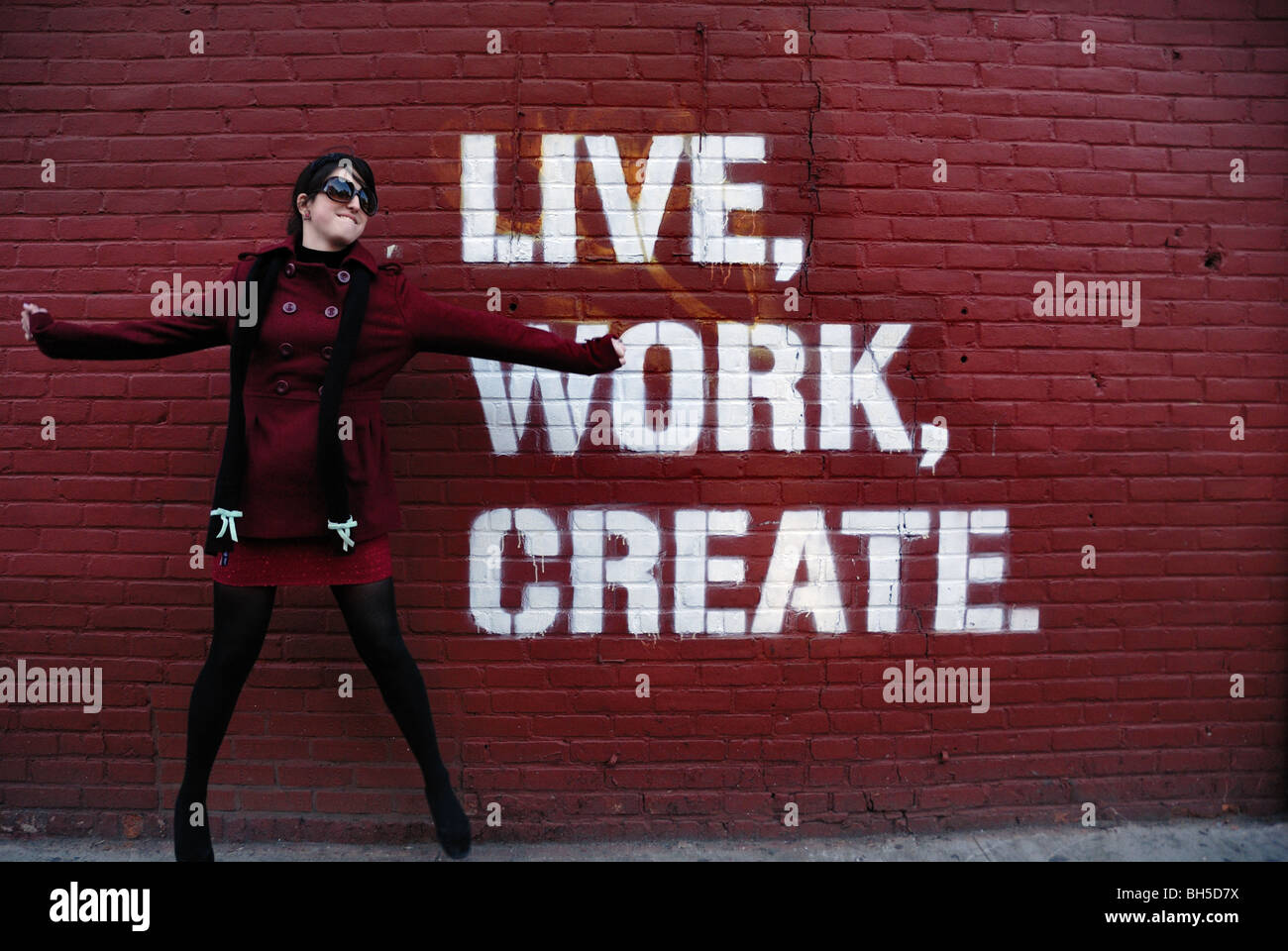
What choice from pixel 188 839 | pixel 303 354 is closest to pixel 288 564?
pixel 303 354

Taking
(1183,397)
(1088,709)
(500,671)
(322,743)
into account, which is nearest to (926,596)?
(1088,709)

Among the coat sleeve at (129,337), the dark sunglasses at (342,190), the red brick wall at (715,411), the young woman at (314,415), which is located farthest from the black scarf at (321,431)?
the red brick wall at (715,411)

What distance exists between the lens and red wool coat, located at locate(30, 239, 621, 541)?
8.71 feet

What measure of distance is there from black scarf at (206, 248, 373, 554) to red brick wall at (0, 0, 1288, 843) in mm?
654

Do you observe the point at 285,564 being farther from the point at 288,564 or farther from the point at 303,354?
the point at 303,354

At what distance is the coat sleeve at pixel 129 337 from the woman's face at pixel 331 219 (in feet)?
0.86

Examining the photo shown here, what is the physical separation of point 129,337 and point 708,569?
210 centimetres

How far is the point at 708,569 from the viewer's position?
11.1 feet

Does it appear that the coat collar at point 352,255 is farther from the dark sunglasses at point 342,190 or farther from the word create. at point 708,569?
the word create. at point 708,569

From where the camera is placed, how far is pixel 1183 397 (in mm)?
3445

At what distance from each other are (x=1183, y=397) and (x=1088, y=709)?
1282 millimetres

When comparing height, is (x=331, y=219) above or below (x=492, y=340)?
above

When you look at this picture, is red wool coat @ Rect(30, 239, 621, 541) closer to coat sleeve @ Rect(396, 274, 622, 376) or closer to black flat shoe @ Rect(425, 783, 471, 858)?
coat sleeve @ Rect(396, 274, 622, 376)

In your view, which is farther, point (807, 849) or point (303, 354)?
point (807, 849)
